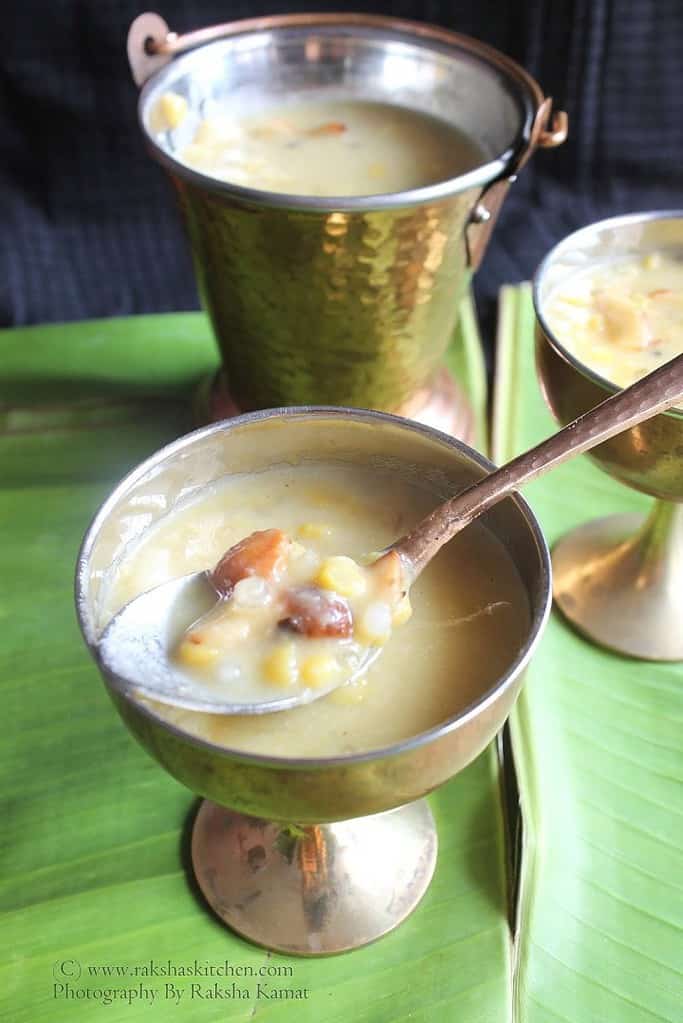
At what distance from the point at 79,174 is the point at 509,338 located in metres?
0.92

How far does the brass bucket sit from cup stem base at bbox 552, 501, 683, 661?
325 millimetres

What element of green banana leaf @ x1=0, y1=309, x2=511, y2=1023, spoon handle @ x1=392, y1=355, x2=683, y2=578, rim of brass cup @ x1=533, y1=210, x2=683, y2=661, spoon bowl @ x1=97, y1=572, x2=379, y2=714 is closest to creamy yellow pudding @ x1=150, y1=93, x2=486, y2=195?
rim of brass cup @ x1=533, y1=210, x2=683, y2=661

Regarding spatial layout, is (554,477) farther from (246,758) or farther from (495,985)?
(246,758)

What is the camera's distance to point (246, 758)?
69cm

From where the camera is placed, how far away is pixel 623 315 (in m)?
1.18

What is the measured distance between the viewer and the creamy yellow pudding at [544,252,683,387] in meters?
1.15

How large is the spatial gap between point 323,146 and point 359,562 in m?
0.78

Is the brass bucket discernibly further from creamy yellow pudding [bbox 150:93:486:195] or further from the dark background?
the dark background

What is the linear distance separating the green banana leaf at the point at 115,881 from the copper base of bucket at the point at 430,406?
0.75ft

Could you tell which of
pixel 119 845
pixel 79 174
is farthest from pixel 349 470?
pixel 79 174

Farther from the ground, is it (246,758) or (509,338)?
(246,758)

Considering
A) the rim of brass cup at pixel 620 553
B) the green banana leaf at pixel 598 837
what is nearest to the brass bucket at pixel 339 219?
the rim of brass cup at pixel 620 553

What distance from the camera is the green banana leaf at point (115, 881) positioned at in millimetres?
905

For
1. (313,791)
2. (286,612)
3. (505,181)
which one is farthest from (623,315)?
(313,791)
